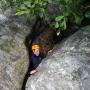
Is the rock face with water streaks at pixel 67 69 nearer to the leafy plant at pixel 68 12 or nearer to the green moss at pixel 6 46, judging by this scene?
the leafy plant at pixel 68 12

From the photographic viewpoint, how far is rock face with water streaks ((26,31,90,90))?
8.90 m

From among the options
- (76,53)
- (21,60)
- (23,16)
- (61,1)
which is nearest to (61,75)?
(76,53)

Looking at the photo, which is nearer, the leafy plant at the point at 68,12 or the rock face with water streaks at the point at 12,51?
the leafy plant at the point at 68,12

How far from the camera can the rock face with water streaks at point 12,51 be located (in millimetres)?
9273

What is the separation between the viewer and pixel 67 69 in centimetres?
913

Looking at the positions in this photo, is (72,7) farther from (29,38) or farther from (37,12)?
(29,38)

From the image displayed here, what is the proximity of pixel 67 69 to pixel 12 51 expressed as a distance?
187 centimetres

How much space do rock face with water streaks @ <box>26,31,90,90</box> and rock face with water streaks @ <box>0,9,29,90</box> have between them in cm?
45

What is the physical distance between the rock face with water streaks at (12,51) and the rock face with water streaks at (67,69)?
454mm

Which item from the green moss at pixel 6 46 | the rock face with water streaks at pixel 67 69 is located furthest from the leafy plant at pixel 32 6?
the rock face with water streaks at pixel 67 69

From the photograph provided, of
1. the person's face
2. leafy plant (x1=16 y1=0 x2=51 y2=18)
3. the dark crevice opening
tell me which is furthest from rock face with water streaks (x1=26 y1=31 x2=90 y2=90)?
leafy plant (x1=16 y1=0 x2=51 y2=18)

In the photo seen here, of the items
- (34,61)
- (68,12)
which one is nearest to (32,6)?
(68,12)

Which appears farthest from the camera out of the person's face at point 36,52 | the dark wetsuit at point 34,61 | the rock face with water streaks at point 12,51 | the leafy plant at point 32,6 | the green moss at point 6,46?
the person's face at point 36,52

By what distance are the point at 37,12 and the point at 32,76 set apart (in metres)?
1.97
